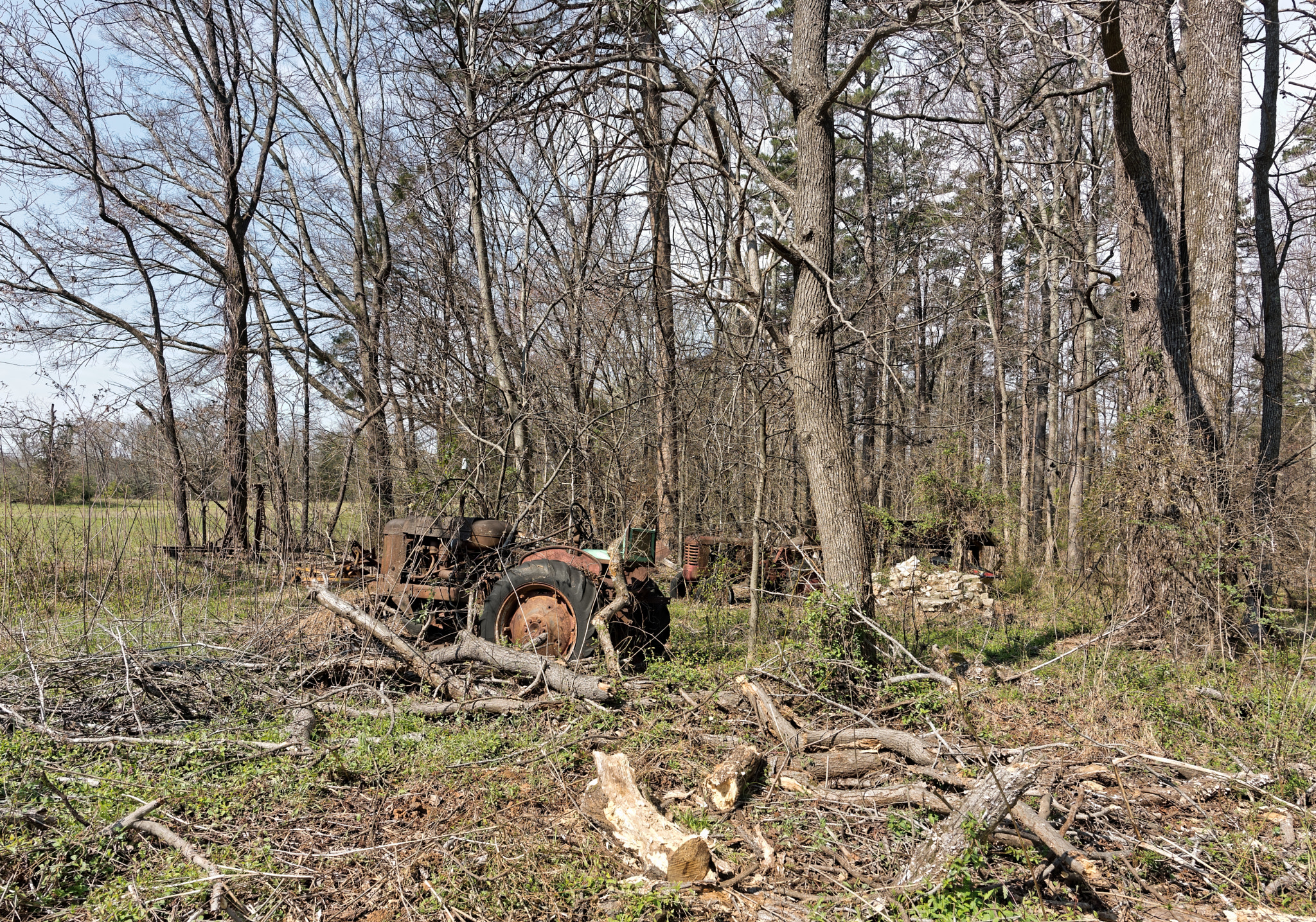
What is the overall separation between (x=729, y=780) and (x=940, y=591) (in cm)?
685

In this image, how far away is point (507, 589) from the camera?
6410 mm

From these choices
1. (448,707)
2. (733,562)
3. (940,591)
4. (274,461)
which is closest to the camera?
(448,707)

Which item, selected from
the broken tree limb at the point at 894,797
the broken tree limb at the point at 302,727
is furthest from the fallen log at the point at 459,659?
the broken tree limb at the point at 894,797

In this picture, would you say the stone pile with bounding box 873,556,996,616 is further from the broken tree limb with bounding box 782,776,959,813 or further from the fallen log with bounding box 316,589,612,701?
the broken tree limb with bounding box 782,776,959,813

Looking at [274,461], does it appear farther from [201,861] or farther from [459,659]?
[201,861]

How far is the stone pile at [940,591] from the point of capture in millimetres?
9602

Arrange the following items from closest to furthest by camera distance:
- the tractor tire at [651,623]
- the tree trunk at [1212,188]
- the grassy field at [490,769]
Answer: the grassy field at [490,769], the tractor tire at [651,623], the tree trunk at [1212,188]

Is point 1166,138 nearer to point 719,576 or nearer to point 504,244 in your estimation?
point 719,576

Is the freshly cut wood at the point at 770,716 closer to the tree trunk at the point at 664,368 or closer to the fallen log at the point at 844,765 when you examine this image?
the fallen log at the point at 844,765

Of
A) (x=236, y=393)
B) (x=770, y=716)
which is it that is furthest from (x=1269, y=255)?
(x=236, y=393)

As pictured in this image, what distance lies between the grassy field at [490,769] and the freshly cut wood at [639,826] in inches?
4.4

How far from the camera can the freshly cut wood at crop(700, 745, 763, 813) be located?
4.02 m

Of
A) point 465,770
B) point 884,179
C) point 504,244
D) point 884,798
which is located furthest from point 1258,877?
point 884,179

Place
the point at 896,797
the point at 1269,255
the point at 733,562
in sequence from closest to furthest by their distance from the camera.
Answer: the point at 896,797 → the point at 733,562 → the point at 1269,255
